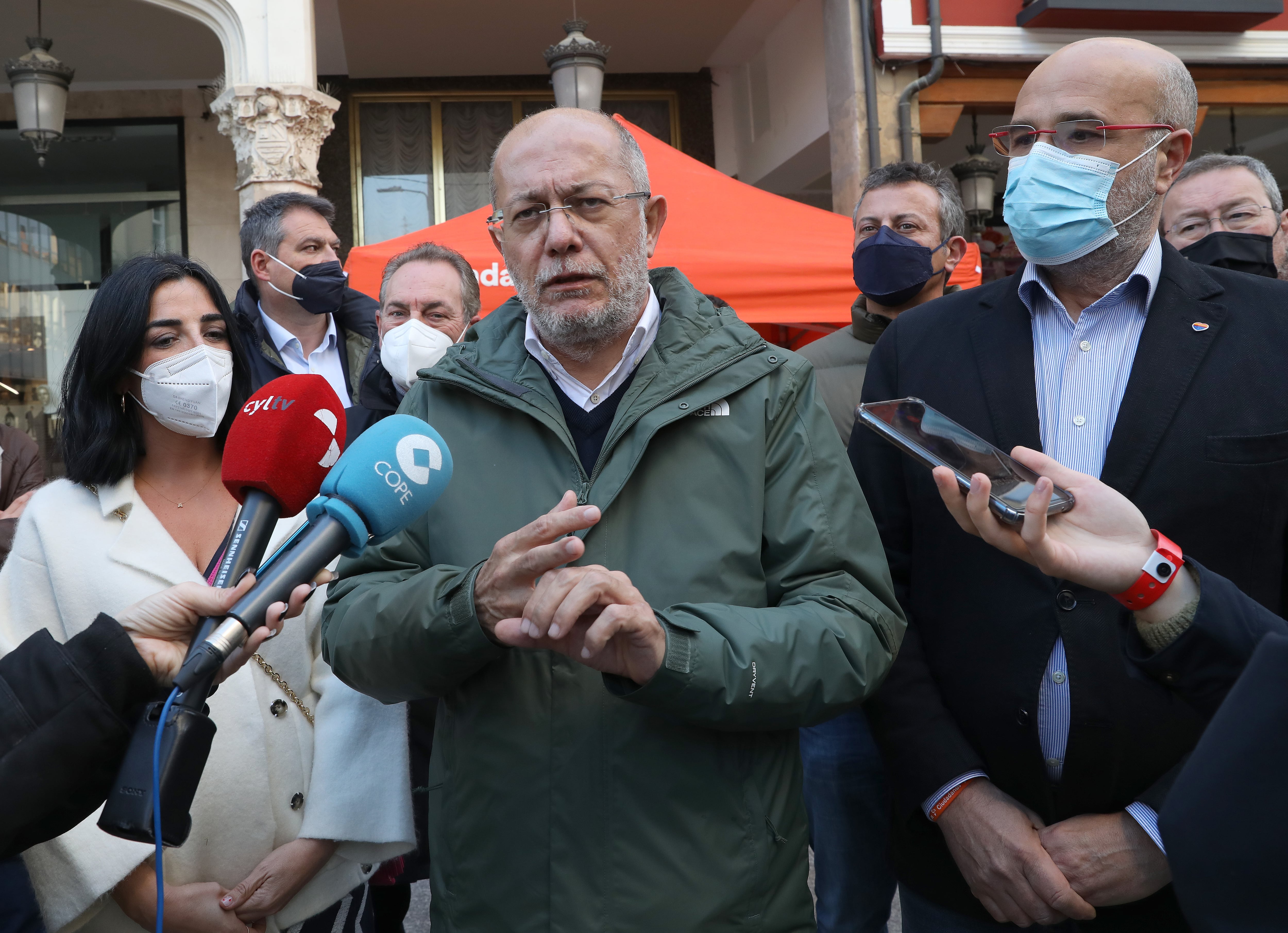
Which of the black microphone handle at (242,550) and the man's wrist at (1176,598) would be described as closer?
the black microphone handle at (242,550)

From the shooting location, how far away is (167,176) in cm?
1155

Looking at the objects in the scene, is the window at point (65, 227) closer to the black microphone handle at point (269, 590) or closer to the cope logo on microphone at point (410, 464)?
the cope logo on microphone at point (410, 464)

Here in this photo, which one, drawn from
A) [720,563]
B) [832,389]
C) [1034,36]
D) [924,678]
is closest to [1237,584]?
[924,678]

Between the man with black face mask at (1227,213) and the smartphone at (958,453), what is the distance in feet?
8.03

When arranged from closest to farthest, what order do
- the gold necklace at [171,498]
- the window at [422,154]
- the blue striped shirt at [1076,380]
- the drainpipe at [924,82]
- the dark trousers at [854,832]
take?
1. the blue striped shirt at [1076,380]
2. the gold necklace at [171,498]
3. the dark trousers at [854,832]
4. the drainpipe at [924,82]
5. the window at [422,154]

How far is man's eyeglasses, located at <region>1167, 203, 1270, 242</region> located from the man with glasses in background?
2004 mm

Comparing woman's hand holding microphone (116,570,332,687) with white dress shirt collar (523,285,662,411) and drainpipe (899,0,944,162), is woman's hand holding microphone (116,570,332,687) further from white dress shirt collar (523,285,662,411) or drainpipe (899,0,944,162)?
drainpipe (899,0,944,162)

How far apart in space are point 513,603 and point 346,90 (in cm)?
1120

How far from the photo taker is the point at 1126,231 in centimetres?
224

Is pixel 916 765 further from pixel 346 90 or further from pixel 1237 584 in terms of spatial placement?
pixel 346 90

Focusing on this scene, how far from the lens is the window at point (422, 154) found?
11.7m

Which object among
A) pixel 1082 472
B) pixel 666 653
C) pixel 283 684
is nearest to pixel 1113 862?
pixel 1082 472

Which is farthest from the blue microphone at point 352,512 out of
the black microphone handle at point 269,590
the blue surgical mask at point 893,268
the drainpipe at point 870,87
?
the drainpipe at point 870,87

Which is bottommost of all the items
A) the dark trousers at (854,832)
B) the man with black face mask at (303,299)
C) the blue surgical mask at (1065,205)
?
the dark trousers at (854,832)
